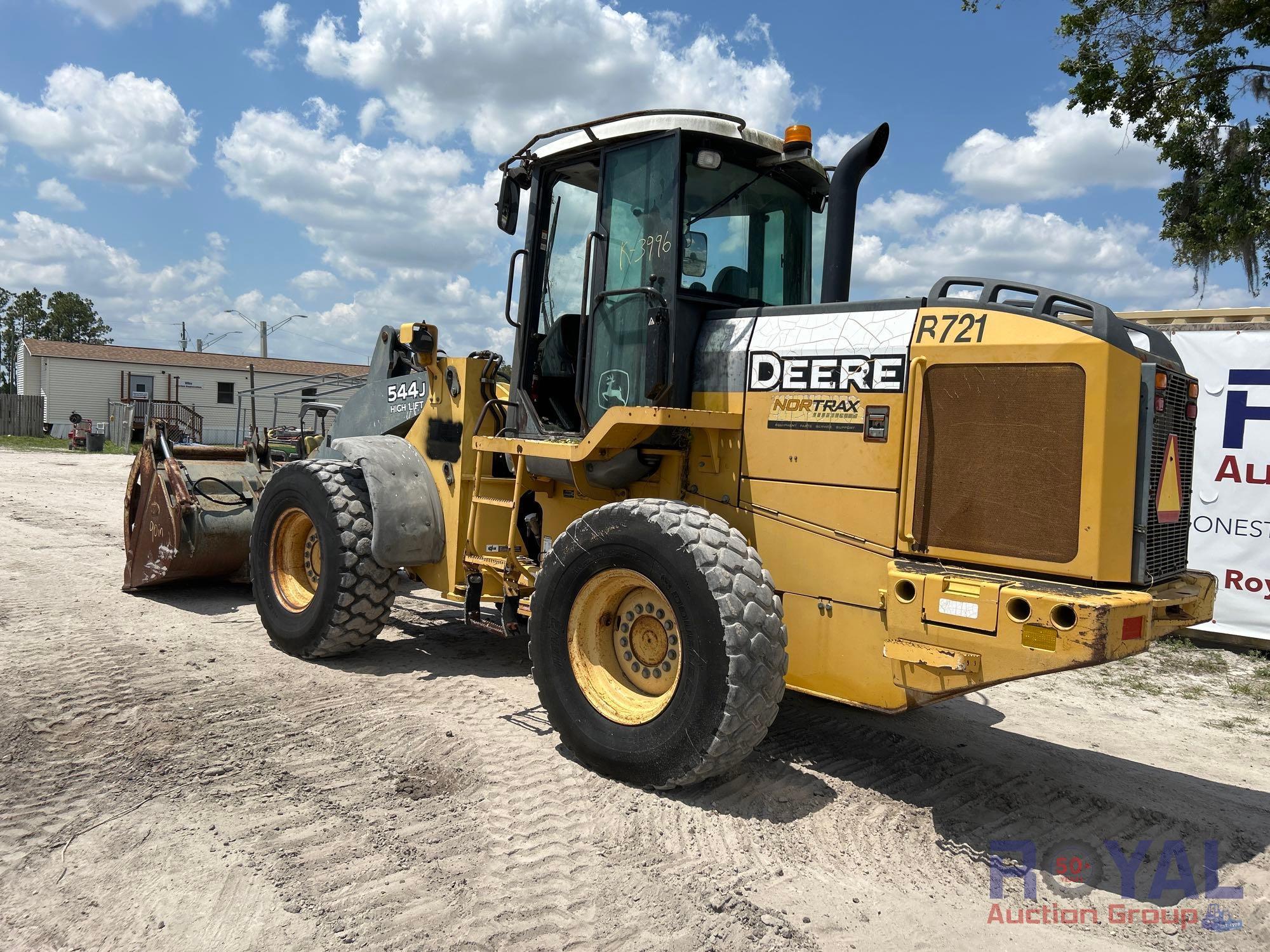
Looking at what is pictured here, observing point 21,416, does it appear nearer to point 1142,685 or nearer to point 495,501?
point 495,501

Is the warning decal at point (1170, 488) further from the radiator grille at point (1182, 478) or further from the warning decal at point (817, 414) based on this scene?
the warning decal at point (817, 414)

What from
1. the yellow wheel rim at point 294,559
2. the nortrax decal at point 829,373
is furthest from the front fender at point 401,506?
the nortrax decal at point 829,373

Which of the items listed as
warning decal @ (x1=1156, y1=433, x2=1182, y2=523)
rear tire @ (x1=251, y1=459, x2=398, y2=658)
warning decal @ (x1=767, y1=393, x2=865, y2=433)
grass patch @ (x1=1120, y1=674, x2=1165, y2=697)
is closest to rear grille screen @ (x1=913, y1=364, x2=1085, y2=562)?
warning decal @ (x1=767, y1=393, x2=865, y2=433)

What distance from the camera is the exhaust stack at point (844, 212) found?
16.3 ft

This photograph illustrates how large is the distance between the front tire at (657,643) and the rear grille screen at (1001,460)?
2.74 ft

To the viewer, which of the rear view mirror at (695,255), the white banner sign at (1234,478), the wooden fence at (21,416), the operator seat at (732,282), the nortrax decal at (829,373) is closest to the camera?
the nortrax decal at (829,373)

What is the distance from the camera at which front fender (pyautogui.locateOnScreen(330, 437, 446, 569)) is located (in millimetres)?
5871

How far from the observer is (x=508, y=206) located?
5707 millimetres

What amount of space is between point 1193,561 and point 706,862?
278 inches

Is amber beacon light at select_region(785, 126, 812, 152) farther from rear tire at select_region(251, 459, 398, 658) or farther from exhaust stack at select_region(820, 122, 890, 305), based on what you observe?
rear tire at select_region(251, 459, 398, 658)

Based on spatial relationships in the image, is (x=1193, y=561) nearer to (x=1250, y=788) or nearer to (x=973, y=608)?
(x=1250, y=788)

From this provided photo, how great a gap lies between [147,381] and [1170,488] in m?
46.1

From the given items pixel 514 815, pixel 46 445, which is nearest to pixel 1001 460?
pixel 514 815

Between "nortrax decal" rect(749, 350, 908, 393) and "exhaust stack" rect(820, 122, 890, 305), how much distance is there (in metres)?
0.77
